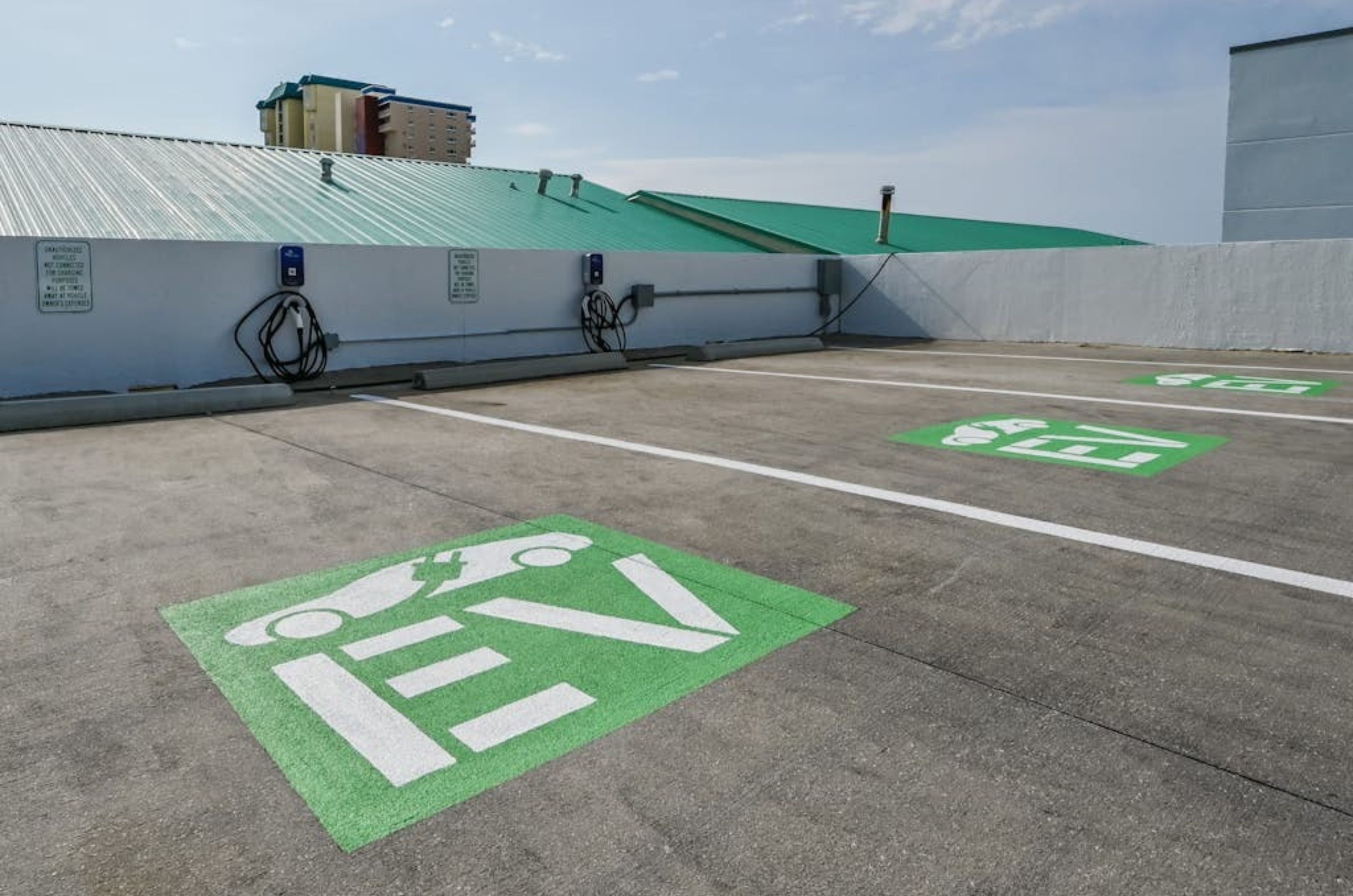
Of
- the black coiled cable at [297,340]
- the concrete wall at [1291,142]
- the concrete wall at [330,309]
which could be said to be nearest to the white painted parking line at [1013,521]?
the black coiled cable at [297,340]

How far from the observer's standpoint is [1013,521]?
4.57 metres

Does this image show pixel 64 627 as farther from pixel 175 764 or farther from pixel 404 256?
pixel 404 256

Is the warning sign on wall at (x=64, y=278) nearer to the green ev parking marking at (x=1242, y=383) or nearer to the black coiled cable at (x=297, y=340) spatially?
the black coiled cable at (x=297, y=340)

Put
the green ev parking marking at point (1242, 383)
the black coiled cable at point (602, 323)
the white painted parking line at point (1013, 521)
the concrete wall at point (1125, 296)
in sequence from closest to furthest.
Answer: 1. the white painted parking line at point (1013, 521)
2. the green ev parking marking at point (1242, 383)
3. the concrete wall at point (1125, 296)
4. the black coiled cable at point (602, 323)

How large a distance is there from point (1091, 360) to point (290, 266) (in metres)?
10.6

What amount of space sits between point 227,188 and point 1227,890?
1405cm

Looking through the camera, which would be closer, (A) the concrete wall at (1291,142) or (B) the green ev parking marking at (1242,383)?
(B) the green ev parking marking at (1242,383)

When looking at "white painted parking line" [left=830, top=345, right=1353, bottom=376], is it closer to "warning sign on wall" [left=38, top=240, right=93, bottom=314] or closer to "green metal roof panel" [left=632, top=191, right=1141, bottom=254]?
"green metal roof panel" [left=632, top=191, right=1141, bottom=254]

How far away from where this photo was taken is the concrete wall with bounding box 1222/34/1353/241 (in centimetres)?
1748

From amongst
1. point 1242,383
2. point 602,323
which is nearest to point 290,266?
point 602,323

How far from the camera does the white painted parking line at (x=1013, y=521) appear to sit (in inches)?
148

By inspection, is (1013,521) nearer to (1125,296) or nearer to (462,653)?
(462,653)

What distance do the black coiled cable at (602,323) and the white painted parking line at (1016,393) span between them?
122 cm

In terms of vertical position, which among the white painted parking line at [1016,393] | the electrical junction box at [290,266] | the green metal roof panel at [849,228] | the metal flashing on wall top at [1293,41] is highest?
the metal flashing on wall top at [1293,41]
